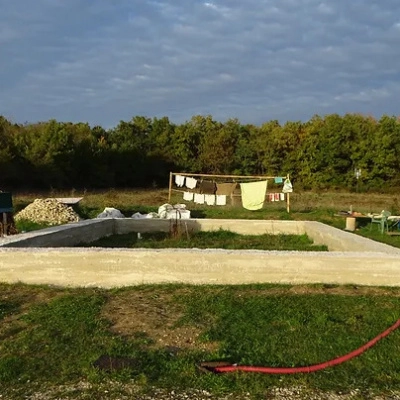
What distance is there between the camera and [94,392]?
3.67m

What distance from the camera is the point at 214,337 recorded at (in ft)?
15.8

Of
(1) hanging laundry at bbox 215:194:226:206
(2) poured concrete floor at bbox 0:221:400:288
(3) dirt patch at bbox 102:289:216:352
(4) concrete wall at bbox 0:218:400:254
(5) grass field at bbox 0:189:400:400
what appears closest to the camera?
(5) grass field at bbox 0:189:400:400

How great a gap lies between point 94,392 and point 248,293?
2876mm

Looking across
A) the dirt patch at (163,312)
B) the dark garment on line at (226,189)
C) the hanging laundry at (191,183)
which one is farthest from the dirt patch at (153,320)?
the hanging laundry at (191,183)

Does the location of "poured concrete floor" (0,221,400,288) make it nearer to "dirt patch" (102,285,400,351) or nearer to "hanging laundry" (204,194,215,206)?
"dirt patch" (102,285,400,351)

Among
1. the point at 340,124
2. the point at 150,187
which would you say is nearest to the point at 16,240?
the point at 150,187

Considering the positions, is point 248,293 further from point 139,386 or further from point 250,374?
point 139,386

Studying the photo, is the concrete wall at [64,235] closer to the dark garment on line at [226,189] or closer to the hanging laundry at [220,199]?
the hanging laundry at [220,199]

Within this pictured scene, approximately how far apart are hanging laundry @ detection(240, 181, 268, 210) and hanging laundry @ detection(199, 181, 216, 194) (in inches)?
47.4

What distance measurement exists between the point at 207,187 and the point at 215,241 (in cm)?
670

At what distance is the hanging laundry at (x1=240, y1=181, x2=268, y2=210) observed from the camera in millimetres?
17566

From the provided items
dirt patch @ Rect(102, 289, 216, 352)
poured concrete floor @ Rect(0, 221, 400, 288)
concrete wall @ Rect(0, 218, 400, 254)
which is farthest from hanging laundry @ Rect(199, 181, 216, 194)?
dirt patch @ Rect(102, 289, 216, 352)

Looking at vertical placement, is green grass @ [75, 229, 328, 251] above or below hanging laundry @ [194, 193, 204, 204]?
below

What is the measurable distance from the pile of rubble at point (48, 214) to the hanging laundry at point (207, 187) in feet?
16.2
